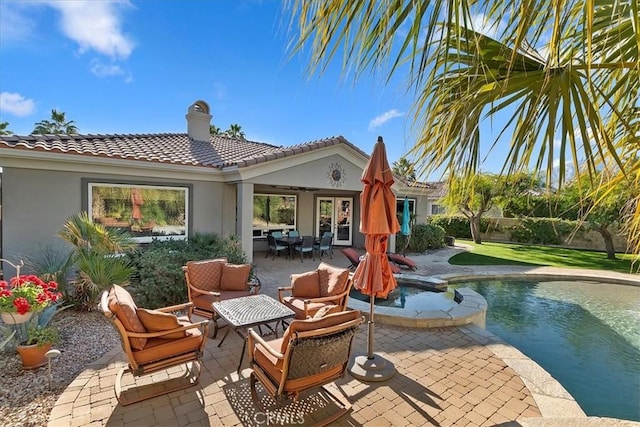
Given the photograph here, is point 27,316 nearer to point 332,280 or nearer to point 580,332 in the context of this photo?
point 332,280

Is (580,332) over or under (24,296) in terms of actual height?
under

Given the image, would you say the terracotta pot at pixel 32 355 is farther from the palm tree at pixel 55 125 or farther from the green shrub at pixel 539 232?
the palm tree at pixel 55 125

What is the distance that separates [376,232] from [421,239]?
1511 centimetres

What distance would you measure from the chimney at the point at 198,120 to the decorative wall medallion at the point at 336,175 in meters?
6.53

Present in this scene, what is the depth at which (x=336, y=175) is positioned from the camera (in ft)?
45.8

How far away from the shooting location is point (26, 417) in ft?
12.5

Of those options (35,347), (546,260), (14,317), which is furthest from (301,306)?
(546,260)

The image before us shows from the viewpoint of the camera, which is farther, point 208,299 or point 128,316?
point 208,299

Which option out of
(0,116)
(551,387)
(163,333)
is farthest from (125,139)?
(0,116)

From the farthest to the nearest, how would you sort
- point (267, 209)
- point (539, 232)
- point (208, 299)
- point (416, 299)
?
point (539, 232)
point (267, 209)
point (416, 299)
point (208, 299)

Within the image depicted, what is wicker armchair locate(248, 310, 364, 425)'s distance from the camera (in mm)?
3609

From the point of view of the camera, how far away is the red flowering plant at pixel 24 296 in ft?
16.0

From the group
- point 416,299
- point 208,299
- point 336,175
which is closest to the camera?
point 208,299

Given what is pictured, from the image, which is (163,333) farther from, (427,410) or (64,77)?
(64,77)
